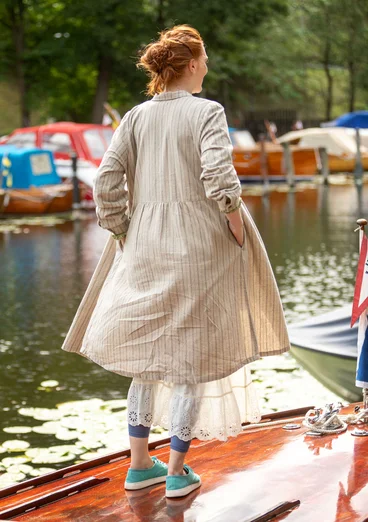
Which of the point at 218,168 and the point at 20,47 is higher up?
the point at 20,47

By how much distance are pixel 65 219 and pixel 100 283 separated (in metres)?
16.7

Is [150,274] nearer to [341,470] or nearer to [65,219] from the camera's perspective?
[341,470]

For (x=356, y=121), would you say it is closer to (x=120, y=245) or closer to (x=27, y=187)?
(x=27, y=187)

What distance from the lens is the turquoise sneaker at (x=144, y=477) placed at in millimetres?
3645

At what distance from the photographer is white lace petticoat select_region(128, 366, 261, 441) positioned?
356 cm

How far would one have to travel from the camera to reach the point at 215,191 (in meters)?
3.43

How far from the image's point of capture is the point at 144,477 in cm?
367

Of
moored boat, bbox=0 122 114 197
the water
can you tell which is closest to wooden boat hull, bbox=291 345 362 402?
the water

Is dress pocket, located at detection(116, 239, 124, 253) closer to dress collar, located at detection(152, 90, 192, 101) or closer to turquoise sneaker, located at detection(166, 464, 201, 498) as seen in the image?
dress collar, located at detection(152, 90, 192, 101)

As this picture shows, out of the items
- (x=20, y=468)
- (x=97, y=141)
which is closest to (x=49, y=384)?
(x=20, y=468)

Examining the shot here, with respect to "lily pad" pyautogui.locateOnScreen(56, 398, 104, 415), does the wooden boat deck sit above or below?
above

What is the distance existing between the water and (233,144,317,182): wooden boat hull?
32.4 ft

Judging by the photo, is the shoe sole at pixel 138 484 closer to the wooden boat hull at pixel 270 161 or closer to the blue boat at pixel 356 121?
the blue boat at pixel 356 121

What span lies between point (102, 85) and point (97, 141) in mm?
10968
